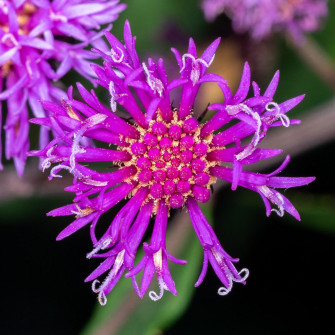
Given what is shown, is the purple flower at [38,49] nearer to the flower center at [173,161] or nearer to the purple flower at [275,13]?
the flower center at [173,161]

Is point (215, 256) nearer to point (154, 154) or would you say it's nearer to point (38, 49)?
point (154, 154)

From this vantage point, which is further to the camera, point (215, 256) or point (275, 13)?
point (275, 13)

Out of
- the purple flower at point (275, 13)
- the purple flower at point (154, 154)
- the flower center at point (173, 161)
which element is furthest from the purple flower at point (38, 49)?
the purple flower at point (275, 13)

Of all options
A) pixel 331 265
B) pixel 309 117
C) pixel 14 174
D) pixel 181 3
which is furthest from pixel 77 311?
pixel 181 3

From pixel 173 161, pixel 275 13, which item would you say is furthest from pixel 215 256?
pixel 275 13

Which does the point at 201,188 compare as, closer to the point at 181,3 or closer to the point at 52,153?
the point at 52,153

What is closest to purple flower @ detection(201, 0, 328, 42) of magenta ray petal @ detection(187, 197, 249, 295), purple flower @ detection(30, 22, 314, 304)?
purple flower @ detection(30, 22, 314, 304)
